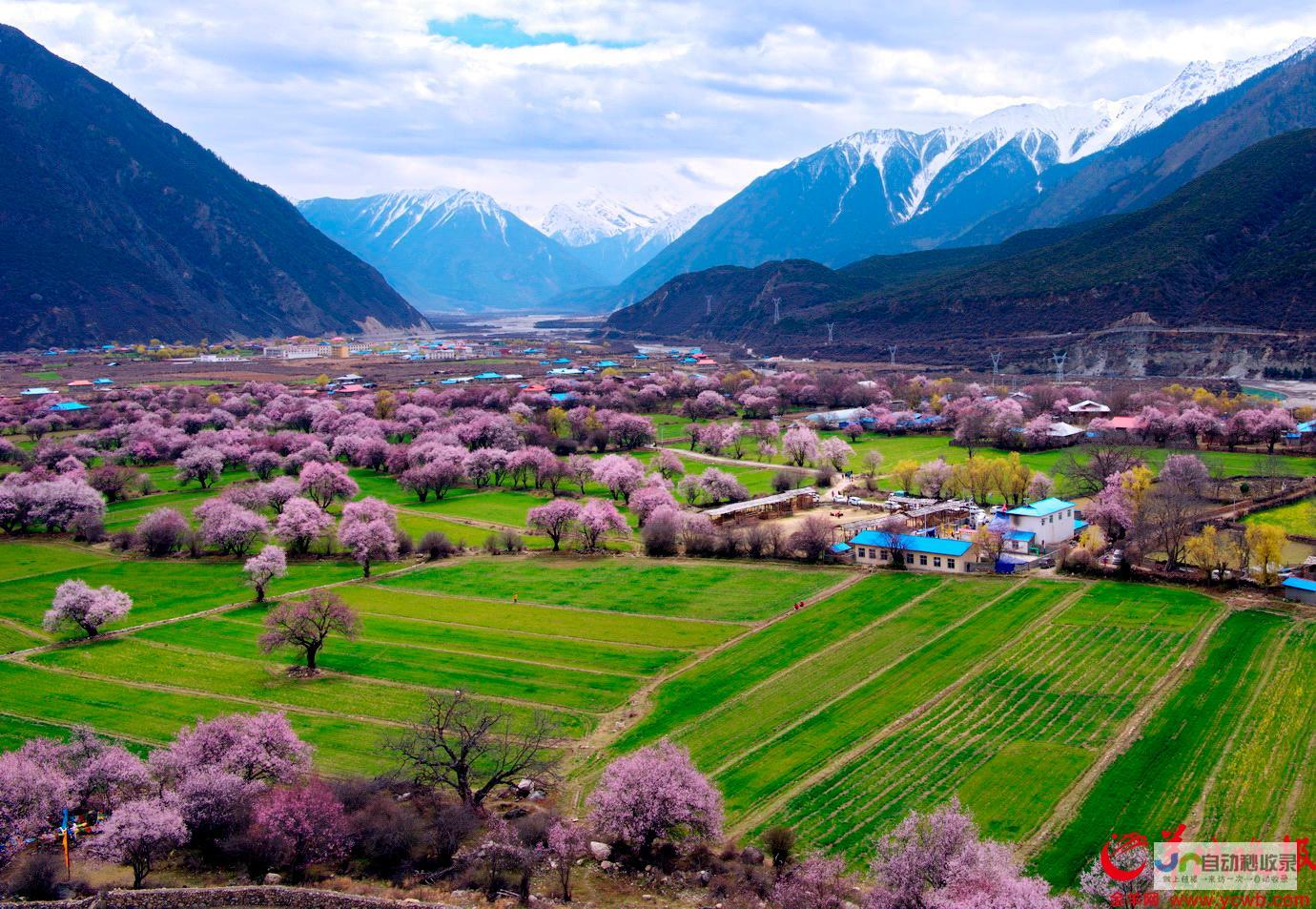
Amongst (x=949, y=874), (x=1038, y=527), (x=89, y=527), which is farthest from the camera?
(x=89, y=527)

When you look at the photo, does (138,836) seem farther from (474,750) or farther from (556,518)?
(556,518)

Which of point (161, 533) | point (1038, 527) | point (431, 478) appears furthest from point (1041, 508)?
point (161, 533)

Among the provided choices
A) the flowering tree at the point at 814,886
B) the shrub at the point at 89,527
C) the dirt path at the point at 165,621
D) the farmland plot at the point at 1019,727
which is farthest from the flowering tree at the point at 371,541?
the flowering tree at the point at 814,886

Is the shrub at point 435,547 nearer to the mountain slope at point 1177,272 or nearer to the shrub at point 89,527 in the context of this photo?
the shrub at point 89,527

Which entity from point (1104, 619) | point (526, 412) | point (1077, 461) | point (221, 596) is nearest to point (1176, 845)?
point (1104, 619)

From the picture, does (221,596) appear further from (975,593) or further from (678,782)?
(975,593)
